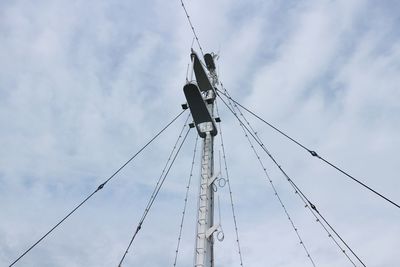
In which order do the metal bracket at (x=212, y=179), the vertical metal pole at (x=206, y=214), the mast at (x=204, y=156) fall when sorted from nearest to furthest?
the vertical metal pole at (x=206, y=214) < the mast at (x=204, y=156) < the metal bracket at (x=212, y=179)

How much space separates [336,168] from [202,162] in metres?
5.03

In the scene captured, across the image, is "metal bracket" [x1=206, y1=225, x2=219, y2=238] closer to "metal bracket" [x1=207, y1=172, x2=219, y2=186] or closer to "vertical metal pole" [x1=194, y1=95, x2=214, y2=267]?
"vertical metal pole" [x1=194, y1=95, x2=214, y2=267]

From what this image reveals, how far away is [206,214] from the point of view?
504 inches

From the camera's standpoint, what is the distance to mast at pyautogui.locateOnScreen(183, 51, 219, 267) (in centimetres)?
1225

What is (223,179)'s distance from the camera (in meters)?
13.6

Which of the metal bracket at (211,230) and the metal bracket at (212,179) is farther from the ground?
the metal bracket at (212,179)

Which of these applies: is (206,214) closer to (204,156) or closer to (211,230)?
(211,230)

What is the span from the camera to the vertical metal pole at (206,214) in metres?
12.1

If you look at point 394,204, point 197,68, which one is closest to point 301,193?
point 394,204

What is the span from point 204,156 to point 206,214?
2.62m

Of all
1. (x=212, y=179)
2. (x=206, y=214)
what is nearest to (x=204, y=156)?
(x=212, y=179)

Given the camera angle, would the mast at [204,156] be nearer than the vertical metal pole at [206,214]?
No

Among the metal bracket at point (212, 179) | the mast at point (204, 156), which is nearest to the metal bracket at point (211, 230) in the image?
the mast at point (204, 156)

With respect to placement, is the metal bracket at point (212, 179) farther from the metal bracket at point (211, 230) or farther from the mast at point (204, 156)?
the metal bracket at point (211, 230)
